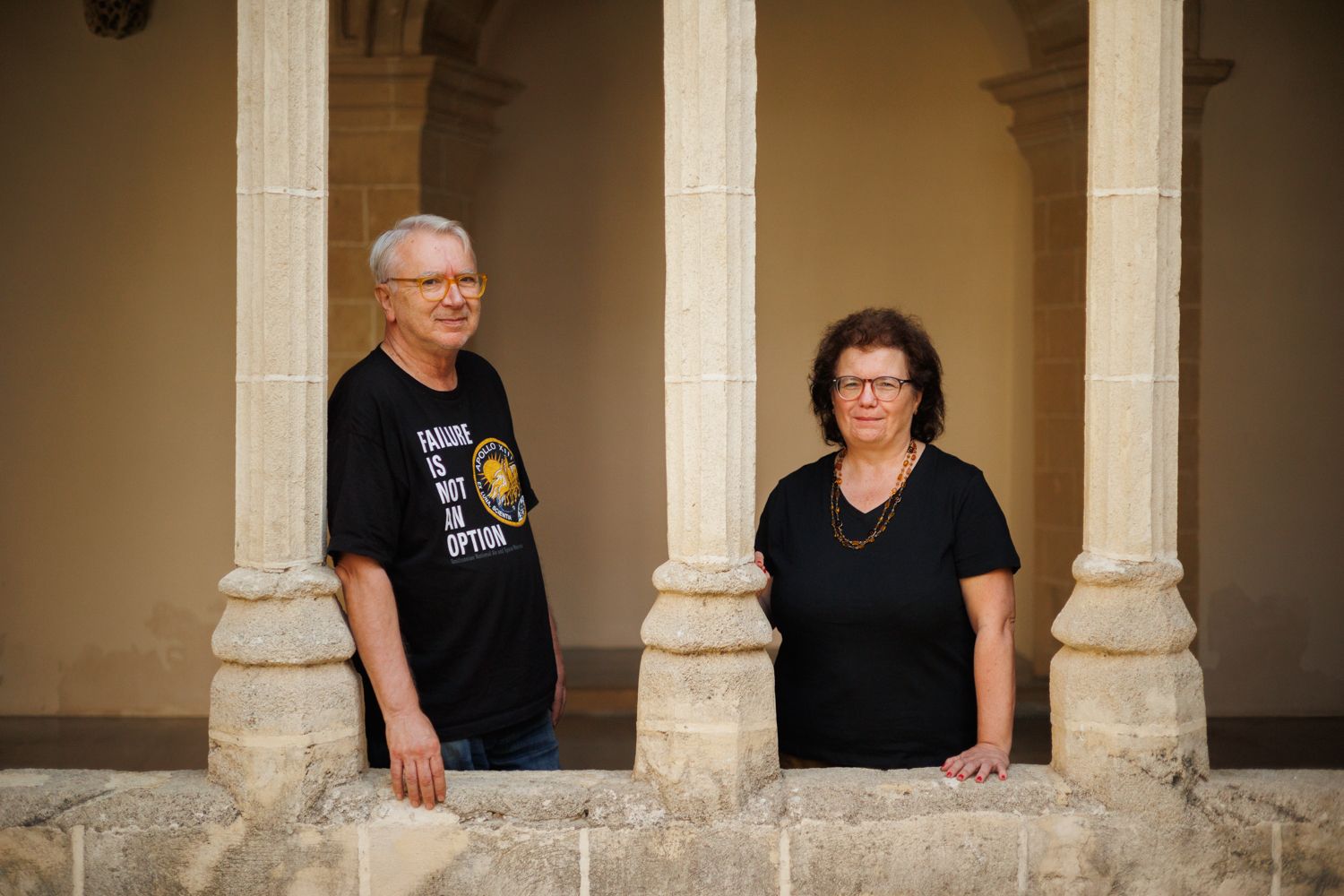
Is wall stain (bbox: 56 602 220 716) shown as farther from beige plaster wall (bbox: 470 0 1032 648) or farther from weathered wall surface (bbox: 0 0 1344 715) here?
beige plaster wall (bbox: 470 0 1032 648)

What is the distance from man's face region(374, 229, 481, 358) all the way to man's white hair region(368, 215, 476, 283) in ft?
0.04

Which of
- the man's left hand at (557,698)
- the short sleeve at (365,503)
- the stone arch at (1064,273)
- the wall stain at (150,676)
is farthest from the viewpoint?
the wall stain at (150,676)

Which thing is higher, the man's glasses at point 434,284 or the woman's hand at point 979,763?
the man's glasses at point 434,284

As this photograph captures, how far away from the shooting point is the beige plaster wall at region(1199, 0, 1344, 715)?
629 centimetres

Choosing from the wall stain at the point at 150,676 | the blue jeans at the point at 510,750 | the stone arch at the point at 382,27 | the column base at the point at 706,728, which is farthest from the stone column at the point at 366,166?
the column base at the point at 706,728

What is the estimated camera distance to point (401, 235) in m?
3.10

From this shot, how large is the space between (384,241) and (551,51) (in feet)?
13.5

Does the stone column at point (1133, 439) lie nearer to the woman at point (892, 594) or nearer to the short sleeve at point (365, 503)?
the woman at point (892, 594)

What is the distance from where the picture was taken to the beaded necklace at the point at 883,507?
3150mm

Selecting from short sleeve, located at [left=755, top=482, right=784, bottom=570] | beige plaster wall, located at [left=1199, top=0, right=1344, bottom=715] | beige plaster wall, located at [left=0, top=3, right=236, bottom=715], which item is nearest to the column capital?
short sleeve, located at [left=755, top=482, right=784, bottom=570]

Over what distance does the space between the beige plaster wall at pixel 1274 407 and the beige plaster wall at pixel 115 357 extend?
13.7 ft

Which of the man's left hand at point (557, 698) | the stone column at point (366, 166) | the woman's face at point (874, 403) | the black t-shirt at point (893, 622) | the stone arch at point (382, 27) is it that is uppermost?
the stone arch at point (382, 27)

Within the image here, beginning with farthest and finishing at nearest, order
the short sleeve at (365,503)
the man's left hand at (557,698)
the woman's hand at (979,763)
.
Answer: the man's left hand at (557,698) < the woman's hand at (979,763) < the short sleeve at (365,503)

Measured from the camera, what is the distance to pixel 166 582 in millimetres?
6512
